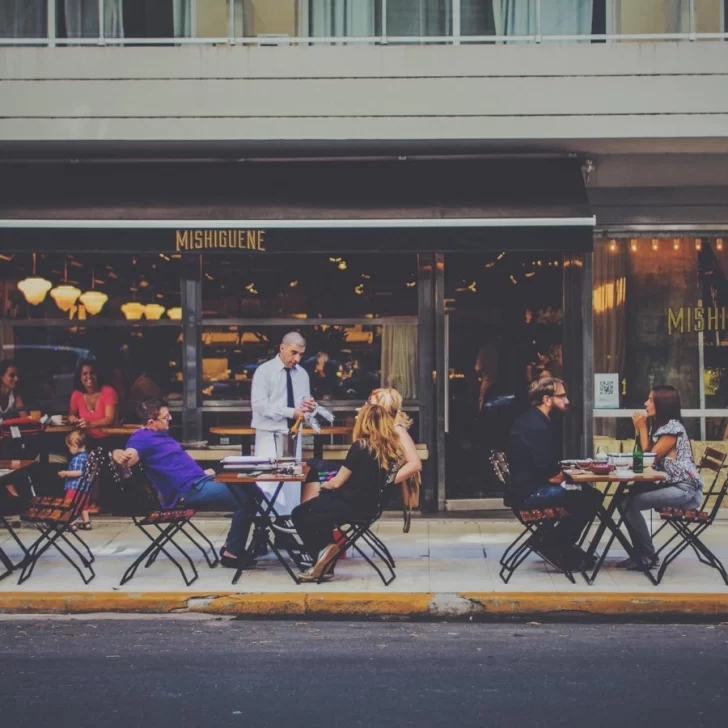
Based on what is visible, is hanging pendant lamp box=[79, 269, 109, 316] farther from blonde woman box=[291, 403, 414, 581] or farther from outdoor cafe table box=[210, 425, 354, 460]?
blonde woman box=[291, 403, 414, 581]

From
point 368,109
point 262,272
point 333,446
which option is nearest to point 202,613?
point 333,446

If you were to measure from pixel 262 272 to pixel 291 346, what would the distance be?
183cm

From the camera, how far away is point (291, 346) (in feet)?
33.4

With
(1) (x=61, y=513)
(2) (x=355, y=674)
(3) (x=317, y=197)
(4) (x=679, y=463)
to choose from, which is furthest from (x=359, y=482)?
(3) (x=317, y=197)

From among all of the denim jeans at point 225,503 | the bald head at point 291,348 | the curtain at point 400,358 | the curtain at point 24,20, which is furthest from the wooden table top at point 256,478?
the curtain at point 24,20

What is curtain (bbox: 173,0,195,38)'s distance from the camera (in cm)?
1149

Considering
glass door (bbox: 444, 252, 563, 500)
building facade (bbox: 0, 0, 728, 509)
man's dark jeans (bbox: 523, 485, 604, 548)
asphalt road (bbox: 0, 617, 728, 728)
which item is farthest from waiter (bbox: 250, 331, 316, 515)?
asphalt road (bbox: 0, 617, 728, 728)

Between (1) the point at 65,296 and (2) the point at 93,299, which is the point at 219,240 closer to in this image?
(2) the point at 93,299

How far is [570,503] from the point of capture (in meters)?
8.65

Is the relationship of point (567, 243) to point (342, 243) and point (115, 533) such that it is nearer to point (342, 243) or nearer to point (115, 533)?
point (342, 243)

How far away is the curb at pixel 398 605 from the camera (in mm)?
8008

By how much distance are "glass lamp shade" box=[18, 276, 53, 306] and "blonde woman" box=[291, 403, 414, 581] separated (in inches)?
191

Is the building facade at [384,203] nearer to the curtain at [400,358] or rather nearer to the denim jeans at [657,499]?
the curtain at [400,358]

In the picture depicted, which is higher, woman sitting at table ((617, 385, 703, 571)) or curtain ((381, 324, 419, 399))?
curtain ((381, 324, 419, 399))
